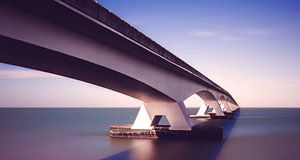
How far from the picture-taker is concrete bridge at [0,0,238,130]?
12.1m

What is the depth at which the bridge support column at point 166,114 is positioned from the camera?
107ft

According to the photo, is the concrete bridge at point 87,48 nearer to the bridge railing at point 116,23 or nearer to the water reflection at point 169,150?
the bridge railing at point 116,23

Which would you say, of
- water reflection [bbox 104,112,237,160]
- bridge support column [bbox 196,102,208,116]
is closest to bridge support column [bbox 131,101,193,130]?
water reflection [bbox 104,112,237,160]

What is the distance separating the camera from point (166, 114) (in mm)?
33031

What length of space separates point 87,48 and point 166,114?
1794cm

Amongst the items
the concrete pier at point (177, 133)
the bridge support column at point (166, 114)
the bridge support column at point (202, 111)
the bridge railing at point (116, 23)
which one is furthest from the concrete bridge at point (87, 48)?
the bridge support column at point (202, 111)

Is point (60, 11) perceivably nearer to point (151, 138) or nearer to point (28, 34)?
point (28, 34)

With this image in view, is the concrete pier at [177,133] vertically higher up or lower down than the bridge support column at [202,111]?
lower down

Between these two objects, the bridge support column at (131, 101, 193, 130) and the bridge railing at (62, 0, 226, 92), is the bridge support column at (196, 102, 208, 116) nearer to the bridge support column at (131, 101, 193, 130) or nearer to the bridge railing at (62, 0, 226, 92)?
the bridge support column at (131, 101, 193, 130)

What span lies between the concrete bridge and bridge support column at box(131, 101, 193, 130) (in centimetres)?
24

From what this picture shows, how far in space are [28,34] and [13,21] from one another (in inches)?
31.5

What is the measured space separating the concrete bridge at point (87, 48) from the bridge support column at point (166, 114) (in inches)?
9.5

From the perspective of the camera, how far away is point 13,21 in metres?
11.6

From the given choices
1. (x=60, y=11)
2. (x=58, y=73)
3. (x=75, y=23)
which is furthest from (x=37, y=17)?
(x=58, y=73)
